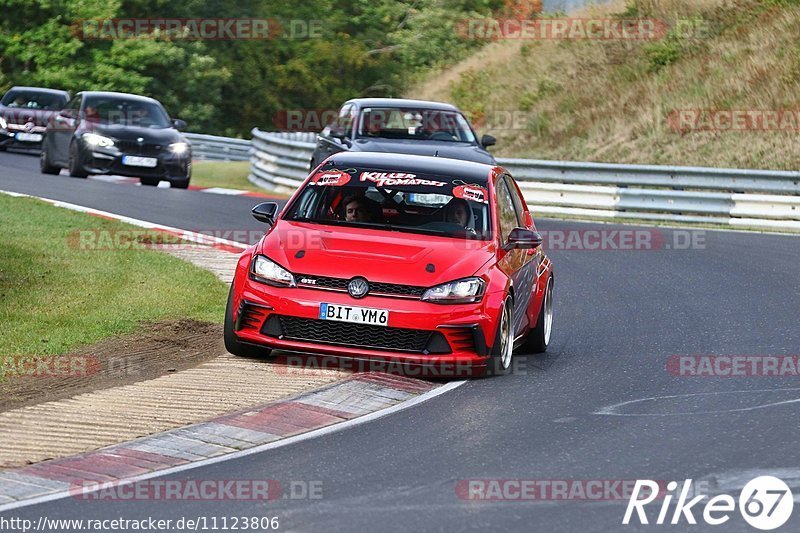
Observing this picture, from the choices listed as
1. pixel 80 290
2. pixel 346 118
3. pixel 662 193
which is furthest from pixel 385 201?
pixel 662 193

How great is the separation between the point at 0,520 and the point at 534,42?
3779 centimetres

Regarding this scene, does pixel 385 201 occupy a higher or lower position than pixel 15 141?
higher

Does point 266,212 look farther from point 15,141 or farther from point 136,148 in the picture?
point 15,141

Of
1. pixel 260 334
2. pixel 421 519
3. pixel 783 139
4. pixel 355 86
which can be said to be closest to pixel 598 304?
pixel 260 334

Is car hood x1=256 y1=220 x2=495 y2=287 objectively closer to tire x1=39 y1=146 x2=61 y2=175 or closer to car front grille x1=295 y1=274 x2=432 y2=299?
car front grille x1=295 y1=274 x2=432 y2=299

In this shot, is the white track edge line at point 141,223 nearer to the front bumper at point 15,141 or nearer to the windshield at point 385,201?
the windshield at point 385,201

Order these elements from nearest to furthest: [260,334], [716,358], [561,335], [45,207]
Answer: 1. [260,334]
2. [716,358]
3. [561,335]
4. [45,207]

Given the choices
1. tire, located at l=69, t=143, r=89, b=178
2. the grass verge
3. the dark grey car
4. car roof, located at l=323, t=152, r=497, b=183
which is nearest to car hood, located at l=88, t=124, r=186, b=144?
tire, located at l=69, t=143, r=89, b=178

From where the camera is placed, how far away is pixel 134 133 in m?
26.8

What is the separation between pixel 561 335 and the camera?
12812mm

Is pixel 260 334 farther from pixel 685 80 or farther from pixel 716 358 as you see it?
pixel 685 80

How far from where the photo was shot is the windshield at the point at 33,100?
36.1 meters

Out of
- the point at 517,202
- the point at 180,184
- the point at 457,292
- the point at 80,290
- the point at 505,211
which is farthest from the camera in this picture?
the point at 180,184

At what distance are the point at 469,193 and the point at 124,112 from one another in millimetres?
17401
